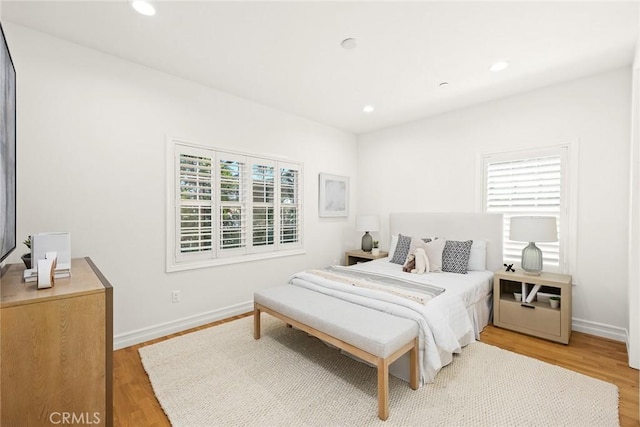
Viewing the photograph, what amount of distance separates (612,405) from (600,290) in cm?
149

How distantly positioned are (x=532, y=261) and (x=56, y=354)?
3.83m

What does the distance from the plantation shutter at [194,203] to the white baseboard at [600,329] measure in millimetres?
4049

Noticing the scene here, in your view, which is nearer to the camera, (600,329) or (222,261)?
(600,329)

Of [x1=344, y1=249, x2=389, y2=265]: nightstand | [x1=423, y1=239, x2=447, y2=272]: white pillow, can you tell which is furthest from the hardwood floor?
[x1=344, y1=249, x2=389, y2=265]: nightstand

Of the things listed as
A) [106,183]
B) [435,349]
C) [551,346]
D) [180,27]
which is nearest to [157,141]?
[106,183]

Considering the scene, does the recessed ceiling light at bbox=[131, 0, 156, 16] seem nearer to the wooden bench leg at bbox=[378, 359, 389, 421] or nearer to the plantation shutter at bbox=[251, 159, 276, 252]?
the plantation shutter at bbox=[251, 159, 276, 252]

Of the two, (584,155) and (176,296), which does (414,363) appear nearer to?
(176,296)

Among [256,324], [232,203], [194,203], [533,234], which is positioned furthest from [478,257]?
[194,203]

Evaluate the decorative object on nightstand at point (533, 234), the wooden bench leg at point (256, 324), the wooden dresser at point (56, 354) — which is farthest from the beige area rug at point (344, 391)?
the decorative object on nightstand at point (533, 234)

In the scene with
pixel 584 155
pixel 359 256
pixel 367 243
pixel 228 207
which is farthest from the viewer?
pixel 367 243

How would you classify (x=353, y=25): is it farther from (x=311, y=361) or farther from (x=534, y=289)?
(x=534, y=289)

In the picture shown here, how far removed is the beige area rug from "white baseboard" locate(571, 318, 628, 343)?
3.56 feet

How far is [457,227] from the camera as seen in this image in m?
3.80

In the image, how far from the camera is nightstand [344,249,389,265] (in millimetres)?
4429
